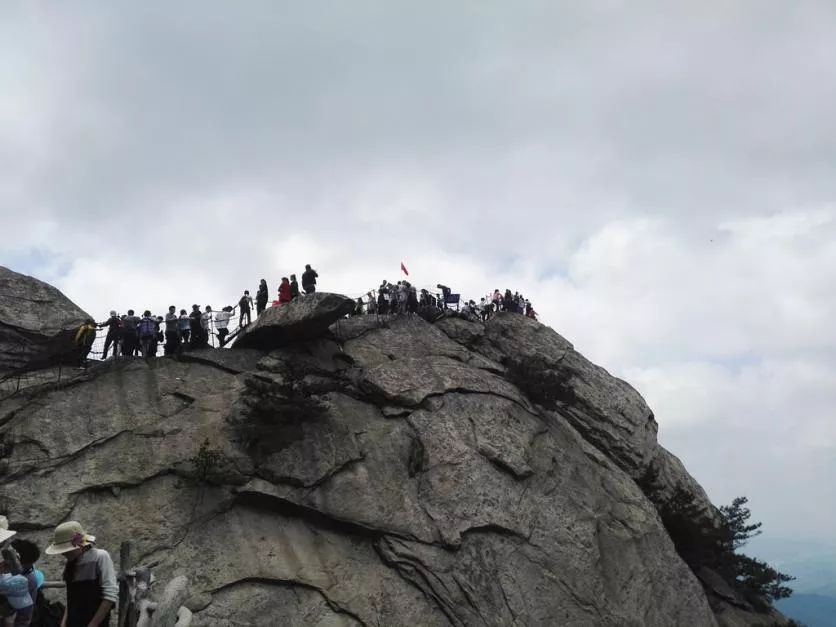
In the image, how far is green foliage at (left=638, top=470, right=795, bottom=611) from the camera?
97.1 ft

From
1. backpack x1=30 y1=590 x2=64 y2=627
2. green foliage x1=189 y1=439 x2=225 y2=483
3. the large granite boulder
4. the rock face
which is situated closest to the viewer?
backpack x1=30 y1=590 x2=64 y2=627

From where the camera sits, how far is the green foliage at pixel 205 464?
65.4 feet

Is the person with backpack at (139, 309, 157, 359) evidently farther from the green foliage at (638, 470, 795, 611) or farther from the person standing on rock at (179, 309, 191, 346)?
the green foliage at (638, 470, 795, 611)

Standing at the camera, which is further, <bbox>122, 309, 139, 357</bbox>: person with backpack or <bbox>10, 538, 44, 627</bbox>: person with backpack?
<bbox>122, 309, 139, 357</bbox>: person with backpack

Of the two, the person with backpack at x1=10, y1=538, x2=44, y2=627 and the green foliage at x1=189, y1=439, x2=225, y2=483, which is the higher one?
the green foliage at x1=189, y1=439, x2=225, y2=483

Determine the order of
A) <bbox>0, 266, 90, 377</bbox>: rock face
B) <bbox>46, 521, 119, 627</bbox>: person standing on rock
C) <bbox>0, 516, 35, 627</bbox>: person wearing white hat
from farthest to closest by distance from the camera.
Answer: <bbox>0, 266, 90, 377</bbox>: rock face → <bbox>0, 516, 35, 627</bbox>: person wearing white hat → <bbox>46, 521, 119, 627</bbox>: person standing on rock

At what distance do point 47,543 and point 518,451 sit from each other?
1455 centimetres

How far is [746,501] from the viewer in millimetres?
41906

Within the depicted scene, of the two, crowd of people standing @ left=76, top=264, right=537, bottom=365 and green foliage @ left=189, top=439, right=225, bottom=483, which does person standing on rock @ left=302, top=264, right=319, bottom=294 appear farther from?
green foliage @ left=189, top=439, right=225, bottom=483

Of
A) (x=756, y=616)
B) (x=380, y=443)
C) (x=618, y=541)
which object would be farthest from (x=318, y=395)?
(x=756, y=616)

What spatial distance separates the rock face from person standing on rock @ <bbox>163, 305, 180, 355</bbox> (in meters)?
2.76

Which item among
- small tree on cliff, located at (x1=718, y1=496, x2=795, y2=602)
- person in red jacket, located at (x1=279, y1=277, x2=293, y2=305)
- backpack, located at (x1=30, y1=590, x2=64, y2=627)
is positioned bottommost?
backpack, located at (x1=30, y1=590, x2=64, y2=627)

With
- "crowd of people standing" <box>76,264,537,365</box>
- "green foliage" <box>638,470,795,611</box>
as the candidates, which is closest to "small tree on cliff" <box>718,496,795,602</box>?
"green foliage" <box>638,470,795,611</box>

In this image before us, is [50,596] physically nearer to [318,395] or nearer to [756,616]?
[318,395]
